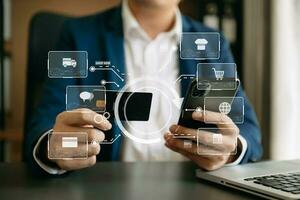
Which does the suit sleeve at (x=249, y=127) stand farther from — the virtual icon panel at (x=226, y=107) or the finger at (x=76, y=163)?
the finger at (x=76, y=163)

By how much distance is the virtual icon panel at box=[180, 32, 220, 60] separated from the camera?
656 mm

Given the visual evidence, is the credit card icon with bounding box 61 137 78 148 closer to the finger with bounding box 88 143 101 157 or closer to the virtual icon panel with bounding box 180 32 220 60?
the finger with bounding box 88 143 101 157

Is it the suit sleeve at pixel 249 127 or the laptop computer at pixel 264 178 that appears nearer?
the laptop computer at pixel 264 178

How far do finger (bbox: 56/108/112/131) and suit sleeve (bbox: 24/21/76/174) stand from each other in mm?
22

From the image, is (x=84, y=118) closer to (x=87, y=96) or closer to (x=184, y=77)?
(x=87, y=96)

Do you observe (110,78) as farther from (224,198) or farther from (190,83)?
(224,198)

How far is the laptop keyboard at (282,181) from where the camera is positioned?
561 millimetres

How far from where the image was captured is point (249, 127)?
2.35ft

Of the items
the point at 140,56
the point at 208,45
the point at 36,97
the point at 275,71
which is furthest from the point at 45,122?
the point at 275,71

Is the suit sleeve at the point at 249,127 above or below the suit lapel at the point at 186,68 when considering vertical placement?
below

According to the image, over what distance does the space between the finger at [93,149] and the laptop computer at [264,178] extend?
0.18 meters

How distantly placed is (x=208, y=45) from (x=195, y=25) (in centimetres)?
5

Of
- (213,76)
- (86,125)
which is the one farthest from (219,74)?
(86,125)

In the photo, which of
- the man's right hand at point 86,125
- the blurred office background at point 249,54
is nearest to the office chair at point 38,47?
the blurred office background at point 249,54
